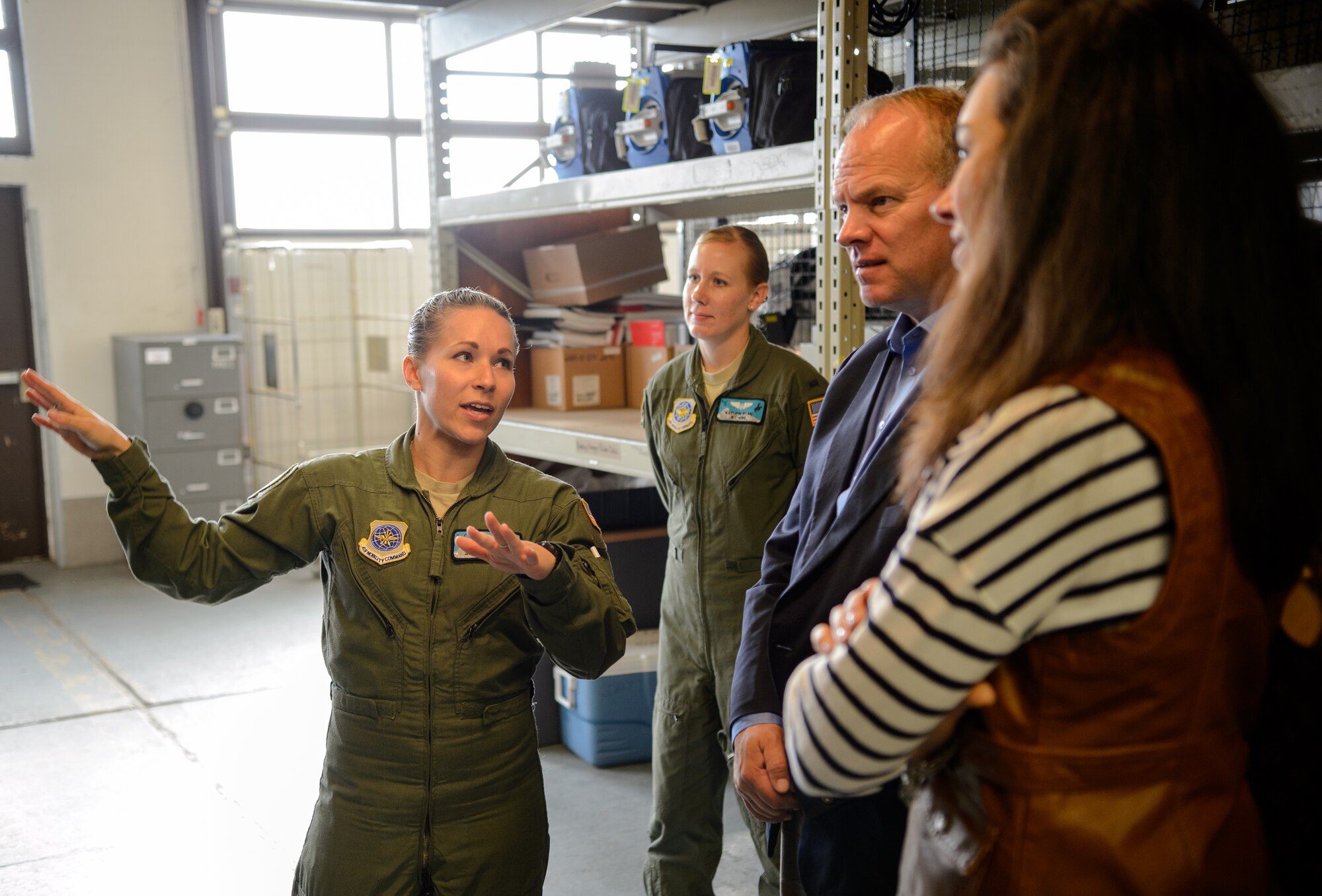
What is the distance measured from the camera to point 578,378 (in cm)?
413

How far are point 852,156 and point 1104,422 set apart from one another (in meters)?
0.85

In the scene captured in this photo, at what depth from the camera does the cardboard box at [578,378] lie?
4.11 metres

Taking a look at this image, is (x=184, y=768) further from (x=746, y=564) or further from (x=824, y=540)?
(x=824, y=540)

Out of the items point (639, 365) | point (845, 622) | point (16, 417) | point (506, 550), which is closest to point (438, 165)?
point (639, 365)

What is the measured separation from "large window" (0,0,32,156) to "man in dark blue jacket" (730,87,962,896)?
6623 millimetres

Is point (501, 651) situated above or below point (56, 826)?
above

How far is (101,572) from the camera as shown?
6.76 m

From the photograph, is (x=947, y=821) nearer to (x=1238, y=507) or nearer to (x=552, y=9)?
(x=1238, y=507)

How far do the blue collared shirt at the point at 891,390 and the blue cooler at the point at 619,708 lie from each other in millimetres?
2214

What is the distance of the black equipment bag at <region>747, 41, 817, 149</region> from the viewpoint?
8.78 feet

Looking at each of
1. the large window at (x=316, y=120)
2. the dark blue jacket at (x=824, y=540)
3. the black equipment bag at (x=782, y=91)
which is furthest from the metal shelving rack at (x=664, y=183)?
the large window at (x=316, y=120)

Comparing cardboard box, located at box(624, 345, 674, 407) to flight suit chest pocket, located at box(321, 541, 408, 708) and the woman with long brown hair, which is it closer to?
flight suit chest pocket, located at box(321, 541, 408, 708)

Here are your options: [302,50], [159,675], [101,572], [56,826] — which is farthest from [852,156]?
[302,50]

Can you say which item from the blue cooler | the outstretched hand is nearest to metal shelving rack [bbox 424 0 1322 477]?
the blue cooler
